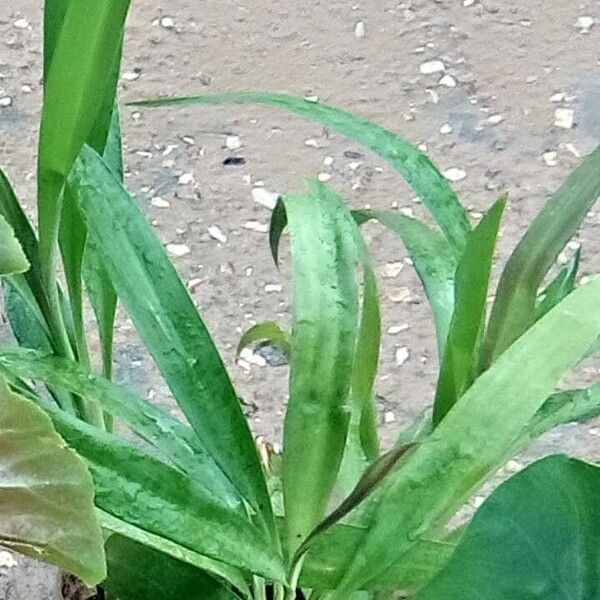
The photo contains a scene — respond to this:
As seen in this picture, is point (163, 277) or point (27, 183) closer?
point (163, 277)

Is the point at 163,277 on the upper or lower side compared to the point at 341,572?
upper

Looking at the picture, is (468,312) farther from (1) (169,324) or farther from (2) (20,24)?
(2) (20,24)

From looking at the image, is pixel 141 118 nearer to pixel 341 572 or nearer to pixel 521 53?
pixel 521 53

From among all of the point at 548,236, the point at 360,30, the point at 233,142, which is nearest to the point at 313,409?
the point at 548,236

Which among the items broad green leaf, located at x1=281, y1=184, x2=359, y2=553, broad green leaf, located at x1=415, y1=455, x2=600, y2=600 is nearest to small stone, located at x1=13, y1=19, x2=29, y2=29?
broad green leaf, located at x1=281, y1=184, x2=359, y2=553

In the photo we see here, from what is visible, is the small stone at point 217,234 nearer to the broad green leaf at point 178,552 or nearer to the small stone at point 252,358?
the small stone at point 252,358

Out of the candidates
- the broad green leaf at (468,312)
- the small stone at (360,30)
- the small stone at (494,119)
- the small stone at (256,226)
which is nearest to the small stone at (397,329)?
the small stone at (256,226)

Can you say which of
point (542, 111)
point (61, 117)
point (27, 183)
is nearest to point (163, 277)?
point (61, 117)
